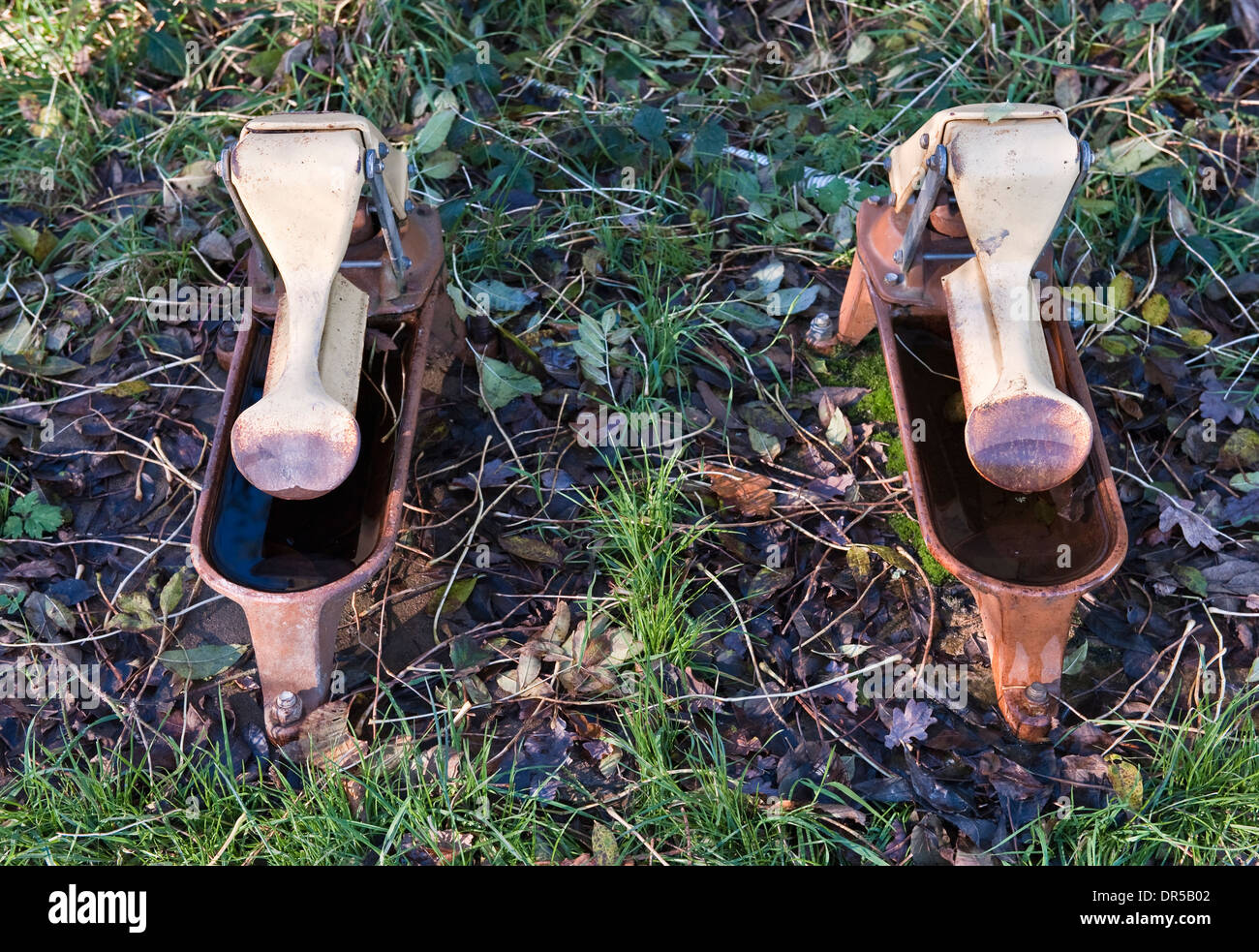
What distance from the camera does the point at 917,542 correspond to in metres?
1.96

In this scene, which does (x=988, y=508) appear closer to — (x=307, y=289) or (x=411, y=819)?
(x=411, y=819)

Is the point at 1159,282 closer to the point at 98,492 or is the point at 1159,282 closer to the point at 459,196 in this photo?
the point at 459,196

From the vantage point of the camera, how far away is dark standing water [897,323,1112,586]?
1700 millimetres

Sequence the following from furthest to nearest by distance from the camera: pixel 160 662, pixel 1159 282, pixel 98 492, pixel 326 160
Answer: pixel 1159 282 → pixel 98 492 → pixel 160 662 → pixel 326 160

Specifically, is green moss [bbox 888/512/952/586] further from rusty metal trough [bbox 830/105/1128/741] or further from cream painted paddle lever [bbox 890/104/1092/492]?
cream painted paddle lever [bbox 890/104/1092/492]

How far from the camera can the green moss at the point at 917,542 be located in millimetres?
1917

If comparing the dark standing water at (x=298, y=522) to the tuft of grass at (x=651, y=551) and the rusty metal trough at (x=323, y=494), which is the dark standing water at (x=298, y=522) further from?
the tuft of grass at (x=651, y=551)

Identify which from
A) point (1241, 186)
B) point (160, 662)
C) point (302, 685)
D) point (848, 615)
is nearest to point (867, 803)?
point (848, 615)

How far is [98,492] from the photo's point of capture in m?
2.08

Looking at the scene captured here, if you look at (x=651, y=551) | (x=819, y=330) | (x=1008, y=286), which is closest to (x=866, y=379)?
(x=819, y=330)

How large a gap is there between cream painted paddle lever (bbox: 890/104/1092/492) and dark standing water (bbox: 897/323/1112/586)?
4.8 inches

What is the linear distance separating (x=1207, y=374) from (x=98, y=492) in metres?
2.30

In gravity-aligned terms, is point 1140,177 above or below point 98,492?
above

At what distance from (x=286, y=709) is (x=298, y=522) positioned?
1.03 feet
